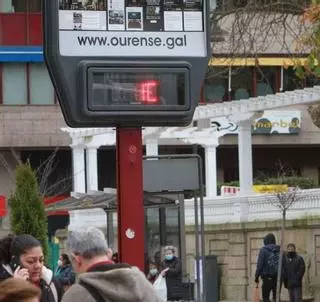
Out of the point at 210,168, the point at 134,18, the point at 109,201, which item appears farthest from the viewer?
the point at 210,168

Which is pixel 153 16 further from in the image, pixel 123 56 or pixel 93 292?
pixel 93 292

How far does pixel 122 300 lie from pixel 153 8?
13.3ft

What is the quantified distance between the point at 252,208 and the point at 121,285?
25733mm

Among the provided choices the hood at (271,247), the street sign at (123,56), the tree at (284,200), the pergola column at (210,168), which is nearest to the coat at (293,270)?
the hood at (271,247)

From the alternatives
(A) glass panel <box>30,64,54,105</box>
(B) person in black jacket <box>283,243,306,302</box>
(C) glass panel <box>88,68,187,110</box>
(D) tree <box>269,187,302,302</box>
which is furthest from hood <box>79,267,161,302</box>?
(A) glass panel <box>30,64,54,105</box>

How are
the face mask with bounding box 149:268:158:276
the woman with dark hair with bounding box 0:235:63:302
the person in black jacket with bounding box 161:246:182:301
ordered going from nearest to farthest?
the woman with dark hair with bounding box 0:235:63:302
the person in black jacket with bounding box 161:246:182:301
the face mask with bounding box 149:268:158:276

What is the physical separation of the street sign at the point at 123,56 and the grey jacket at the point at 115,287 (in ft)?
11.8

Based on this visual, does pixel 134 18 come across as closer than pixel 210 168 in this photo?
Yes

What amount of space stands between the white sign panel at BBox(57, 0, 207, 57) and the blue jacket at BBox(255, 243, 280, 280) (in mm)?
16190

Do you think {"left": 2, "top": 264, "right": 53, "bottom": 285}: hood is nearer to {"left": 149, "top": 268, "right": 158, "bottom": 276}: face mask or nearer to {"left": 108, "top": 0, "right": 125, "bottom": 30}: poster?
{"left": 108, "top": 0, "right": 125, "bottom": 30}: poster

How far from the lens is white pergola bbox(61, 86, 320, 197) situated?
30375 millimetres

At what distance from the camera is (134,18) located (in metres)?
9.48

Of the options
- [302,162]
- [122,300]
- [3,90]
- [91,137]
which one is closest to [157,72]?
[122,300]

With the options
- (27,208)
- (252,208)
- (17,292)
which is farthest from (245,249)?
(17,292)
